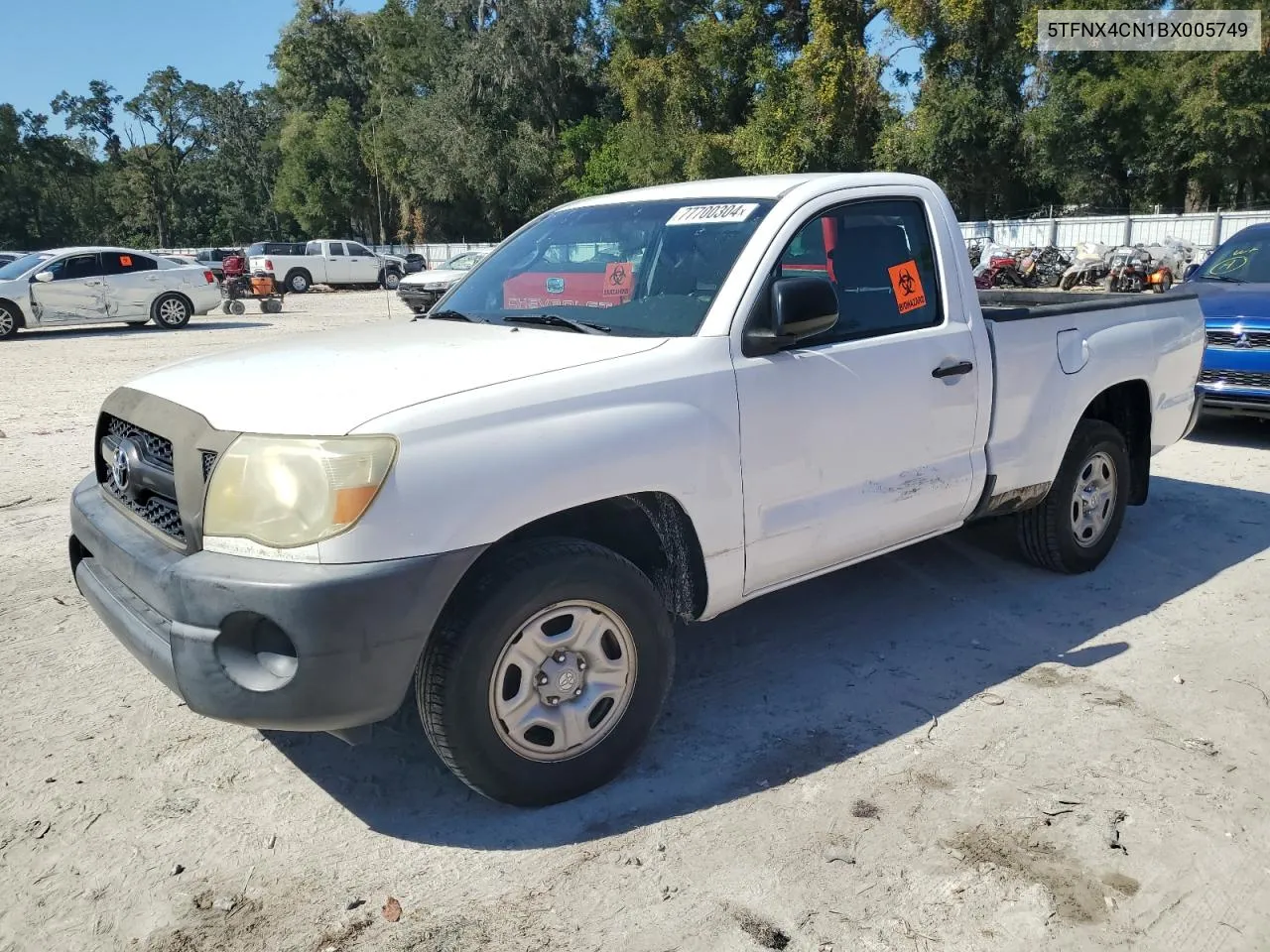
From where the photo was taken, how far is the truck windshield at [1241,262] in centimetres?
882

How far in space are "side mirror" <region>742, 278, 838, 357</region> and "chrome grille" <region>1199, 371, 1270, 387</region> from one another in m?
5.59

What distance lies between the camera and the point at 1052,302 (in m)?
5.84

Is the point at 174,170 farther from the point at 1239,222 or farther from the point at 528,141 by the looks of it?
the point at 1239,222

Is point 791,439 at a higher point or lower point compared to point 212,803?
higher

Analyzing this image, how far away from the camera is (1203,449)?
8078 mm

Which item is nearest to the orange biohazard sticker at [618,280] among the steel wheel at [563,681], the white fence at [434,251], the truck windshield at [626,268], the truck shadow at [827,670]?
the truck windshield at [626,268]

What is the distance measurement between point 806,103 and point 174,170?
2295 inches

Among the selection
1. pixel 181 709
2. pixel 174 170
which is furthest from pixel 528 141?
pixel 181 709

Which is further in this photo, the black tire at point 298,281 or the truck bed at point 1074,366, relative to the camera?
the black tire at point 298,281

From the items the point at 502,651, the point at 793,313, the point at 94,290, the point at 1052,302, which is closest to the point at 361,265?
the point at 94,290

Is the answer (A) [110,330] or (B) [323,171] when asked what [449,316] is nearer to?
(A) [110,330]

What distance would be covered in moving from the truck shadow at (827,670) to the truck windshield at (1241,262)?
3657mm

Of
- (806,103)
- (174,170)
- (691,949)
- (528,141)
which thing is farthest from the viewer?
(174,170)

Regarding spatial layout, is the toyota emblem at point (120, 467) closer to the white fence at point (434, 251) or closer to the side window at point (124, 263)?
the side window at point (124, 263)
